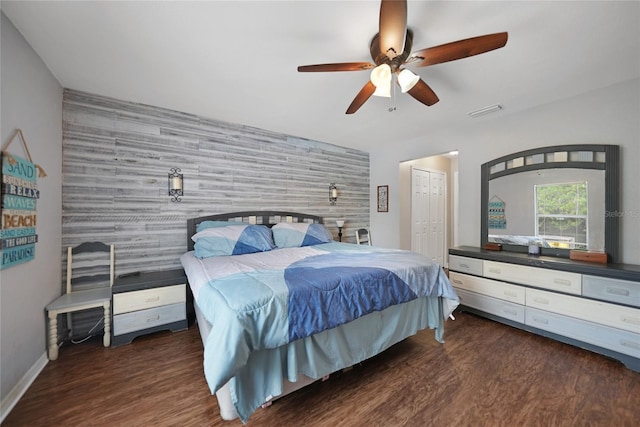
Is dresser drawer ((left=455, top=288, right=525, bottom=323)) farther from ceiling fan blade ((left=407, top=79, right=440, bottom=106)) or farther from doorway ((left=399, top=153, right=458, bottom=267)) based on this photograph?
ceiling fan blade ((left=407, top=79, right=440, bottom=106))

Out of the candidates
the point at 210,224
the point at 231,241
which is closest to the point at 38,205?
the point at 210,224

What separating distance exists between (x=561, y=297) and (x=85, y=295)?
4563mm

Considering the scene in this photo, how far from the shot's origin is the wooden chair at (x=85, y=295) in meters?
2.00

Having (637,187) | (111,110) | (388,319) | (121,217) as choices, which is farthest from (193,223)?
(637,187)

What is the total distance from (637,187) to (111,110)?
5363 mm

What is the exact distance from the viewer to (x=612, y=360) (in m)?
2.05

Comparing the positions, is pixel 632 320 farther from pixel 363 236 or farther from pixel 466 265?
pixel 363 236

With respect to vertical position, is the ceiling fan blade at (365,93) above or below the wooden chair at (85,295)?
above

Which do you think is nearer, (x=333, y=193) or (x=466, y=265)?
(x=466, y=265)

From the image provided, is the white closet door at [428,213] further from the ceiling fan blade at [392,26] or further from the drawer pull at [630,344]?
the ceiling fan blade at [392,26]

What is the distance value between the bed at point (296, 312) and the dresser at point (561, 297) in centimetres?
97

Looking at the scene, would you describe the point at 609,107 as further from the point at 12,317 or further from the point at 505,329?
the point at 12,317

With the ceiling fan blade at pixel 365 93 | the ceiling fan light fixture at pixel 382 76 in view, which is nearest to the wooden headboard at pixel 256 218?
the ceiling fan blade at pixel 365 93

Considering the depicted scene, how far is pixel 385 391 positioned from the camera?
5.49 ft
